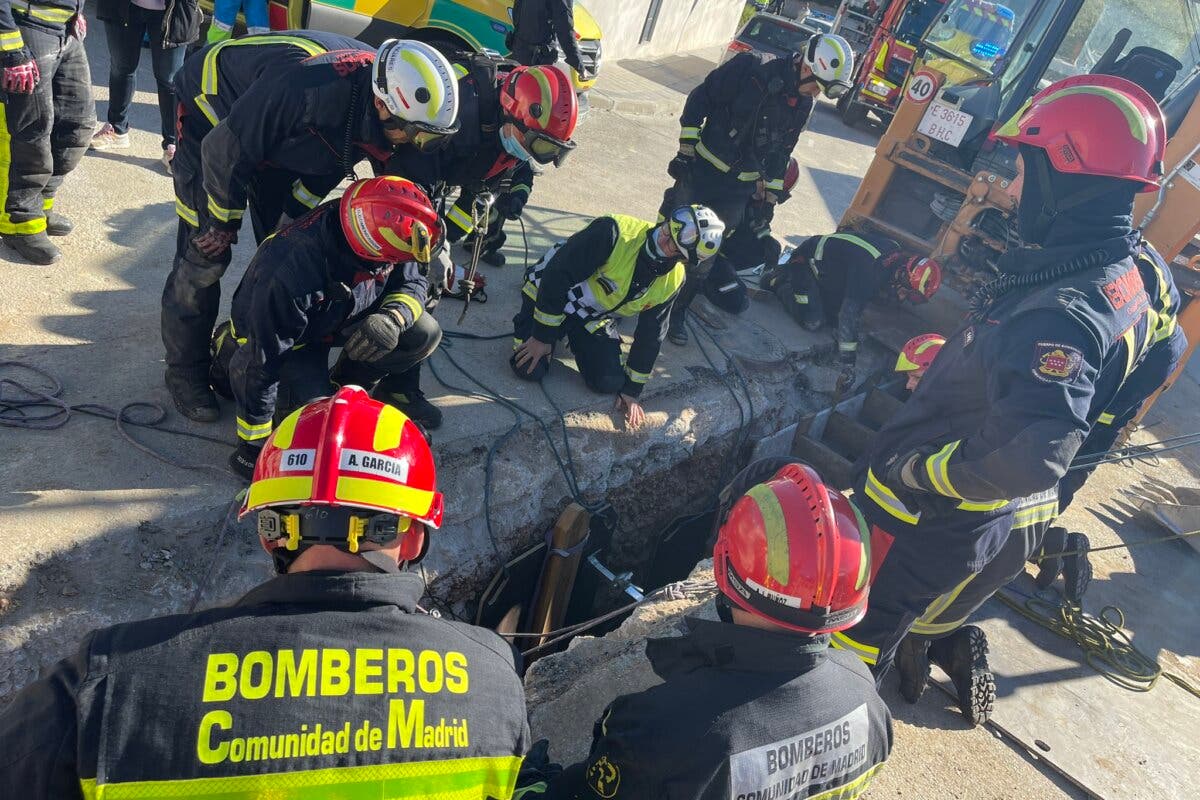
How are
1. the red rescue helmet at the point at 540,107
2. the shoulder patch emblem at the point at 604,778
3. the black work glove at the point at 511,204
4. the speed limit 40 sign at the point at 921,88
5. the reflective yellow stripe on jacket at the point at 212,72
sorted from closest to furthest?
the shoulder patch emblem at the point at 604,778 → the reflective yellow stripe on jacket at the point at 212,72 → the red rescue helmet at the point at 540,107 → the black work glove at the point at 511,204 → the speed limit 40 sign at the point at 921,88

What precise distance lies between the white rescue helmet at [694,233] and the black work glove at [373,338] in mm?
1724

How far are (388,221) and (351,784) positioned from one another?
2.21m

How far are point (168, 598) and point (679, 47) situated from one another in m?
16.3

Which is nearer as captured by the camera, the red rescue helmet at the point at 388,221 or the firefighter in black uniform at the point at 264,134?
the red rescue helmet at the point at 388,221

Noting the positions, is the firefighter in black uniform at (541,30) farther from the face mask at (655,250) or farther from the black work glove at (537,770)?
the black work glove at (537,770)

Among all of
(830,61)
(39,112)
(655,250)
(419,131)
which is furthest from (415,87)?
(830,61)

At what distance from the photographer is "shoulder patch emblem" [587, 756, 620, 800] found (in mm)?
2014

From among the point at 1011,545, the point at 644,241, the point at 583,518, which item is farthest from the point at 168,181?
the point at 1011,545

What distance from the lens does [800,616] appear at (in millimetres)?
2102

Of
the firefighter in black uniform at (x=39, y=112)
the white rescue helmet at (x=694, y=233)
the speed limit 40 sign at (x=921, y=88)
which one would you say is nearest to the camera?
the firefighter in black uniform at (x=39, y=112)

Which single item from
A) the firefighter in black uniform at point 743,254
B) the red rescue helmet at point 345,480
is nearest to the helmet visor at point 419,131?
the red rescue helmet at point 345,480

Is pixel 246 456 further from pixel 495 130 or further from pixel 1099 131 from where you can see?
pixel 1099 131

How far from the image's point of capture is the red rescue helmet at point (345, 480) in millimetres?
1804

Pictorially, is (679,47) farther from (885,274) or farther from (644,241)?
(644,241)
